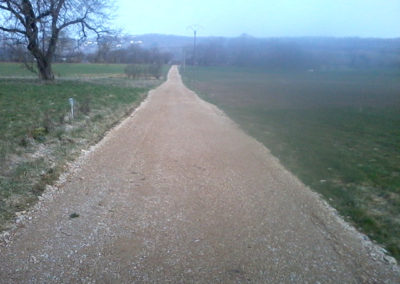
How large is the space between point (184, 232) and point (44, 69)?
1153 inches

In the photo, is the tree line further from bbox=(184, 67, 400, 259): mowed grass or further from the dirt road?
the dirt road

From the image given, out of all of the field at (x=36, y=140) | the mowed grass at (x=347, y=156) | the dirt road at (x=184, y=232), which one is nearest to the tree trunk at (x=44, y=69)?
the field at (x=36, y=140)

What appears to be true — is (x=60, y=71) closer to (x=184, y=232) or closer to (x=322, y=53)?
(x=322, y=53)

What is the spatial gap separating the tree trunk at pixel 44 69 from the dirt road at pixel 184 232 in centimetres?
2436

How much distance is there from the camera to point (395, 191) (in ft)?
23.3

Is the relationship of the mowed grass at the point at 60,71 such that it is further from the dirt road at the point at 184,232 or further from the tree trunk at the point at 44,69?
the dirt road at the point at 184,232

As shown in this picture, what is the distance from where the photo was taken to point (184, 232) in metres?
5.12

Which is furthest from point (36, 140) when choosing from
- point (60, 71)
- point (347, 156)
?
point (60, 71)

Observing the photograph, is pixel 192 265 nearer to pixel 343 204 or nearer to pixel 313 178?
pixel 343 204

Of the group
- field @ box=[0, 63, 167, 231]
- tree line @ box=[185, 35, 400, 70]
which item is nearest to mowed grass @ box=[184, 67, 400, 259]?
field @ box=[0, 63, 167, 231]

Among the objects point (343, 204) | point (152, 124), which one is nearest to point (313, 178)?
point (343, 204)

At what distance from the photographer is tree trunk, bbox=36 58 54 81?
1168 inches

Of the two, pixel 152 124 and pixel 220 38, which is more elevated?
pixel 220 38

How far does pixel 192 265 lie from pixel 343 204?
11.5 ft
